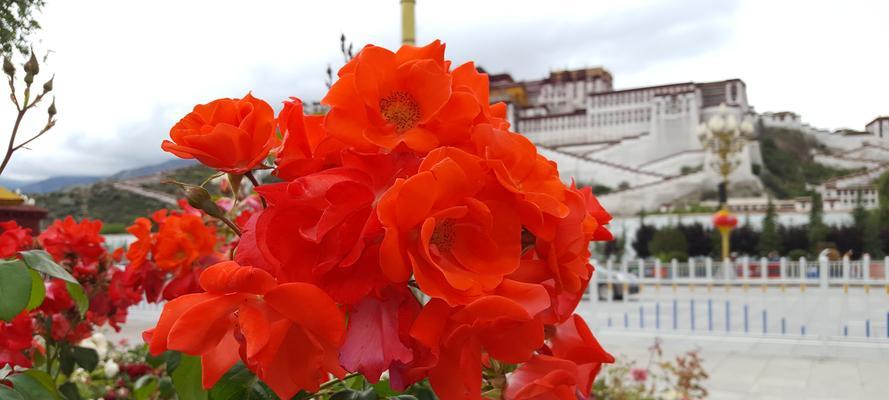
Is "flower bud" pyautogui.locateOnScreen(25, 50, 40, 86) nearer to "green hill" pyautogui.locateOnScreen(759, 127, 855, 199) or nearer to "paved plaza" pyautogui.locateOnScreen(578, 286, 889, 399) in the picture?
"paved plaza" pyautogui.locateOnScreen(578, 286, 889, 399)

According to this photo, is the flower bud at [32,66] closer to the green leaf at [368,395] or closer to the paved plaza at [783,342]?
the green leaf at [368,395]

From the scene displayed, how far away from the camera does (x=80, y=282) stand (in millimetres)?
1315

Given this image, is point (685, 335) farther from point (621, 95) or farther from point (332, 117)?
point (621, 95)

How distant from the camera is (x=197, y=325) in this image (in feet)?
1.48

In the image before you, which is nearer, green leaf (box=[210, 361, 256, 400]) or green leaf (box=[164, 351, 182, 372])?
green leaf (box=[210, 361, 256, 400])

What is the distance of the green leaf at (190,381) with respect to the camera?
698 millimetres

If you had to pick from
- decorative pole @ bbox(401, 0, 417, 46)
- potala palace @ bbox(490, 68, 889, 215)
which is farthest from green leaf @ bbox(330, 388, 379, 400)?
potala palace @ bbox(490, 68, 889, 215)

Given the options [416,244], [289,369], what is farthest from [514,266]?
[289,369]

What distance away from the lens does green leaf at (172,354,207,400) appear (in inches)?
27.5

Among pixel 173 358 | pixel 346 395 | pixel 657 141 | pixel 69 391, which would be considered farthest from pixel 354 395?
pixel 657 141

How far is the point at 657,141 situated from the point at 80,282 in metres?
49.1

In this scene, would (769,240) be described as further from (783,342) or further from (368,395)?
(368,395)

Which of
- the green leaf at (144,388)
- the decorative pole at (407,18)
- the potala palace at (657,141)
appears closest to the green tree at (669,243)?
the potala palace at (657,141)

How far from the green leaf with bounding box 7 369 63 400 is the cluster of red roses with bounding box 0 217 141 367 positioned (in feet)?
1.32
